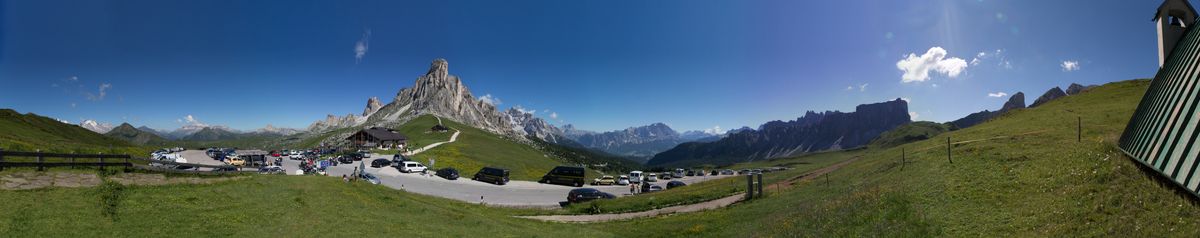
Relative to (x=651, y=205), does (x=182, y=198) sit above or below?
above

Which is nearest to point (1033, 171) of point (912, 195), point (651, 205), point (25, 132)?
point (912, 195)

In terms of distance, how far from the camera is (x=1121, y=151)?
1484 cm

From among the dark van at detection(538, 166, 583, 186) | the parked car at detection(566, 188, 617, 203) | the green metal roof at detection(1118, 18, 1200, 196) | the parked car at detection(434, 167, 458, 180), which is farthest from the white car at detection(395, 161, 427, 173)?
the green metal roof at detection(1118, 18, 1200, 196)

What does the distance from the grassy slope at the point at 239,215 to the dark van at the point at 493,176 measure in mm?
39911

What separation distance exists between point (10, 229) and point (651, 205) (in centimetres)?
3489

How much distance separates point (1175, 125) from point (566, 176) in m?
66.8

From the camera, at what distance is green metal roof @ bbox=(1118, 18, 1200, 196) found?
9.48 meters

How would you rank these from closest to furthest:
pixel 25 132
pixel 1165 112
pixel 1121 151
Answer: pixel 1165 112 → pixel 1121 151 → pixel 25 132

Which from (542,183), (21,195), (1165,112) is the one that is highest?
(1165,112)

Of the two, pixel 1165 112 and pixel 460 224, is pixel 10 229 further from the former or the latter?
pixel 1165 112

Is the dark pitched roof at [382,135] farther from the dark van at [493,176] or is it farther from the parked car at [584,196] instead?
the parked car at [584,196]

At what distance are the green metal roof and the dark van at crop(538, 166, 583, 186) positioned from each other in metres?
61.1

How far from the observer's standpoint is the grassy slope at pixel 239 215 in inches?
643

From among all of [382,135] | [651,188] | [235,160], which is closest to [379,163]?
[235,160]
